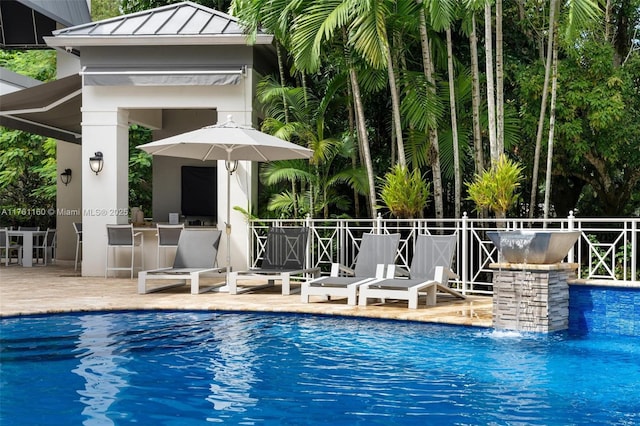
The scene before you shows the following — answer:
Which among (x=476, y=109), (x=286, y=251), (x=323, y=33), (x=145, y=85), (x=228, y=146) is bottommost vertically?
(x=286, y=251)

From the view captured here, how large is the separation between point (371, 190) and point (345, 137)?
2.01m

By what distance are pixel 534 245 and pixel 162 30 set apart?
8877 millimetres

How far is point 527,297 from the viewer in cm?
861

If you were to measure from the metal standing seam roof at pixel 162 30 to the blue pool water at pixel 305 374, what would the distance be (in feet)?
21.0

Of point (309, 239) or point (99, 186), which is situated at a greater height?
point (99, 186)

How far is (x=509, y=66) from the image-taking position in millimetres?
14672

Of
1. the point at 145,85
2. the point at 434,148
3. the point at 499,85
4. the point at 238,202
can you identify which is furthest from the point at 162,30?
the point at 499,85

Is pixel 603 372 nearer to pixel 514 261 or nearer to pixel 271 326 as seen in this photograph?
pixel 514 261

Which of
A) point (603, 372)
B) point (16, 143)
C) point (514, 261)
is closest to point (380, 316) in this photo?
point (514, 261)

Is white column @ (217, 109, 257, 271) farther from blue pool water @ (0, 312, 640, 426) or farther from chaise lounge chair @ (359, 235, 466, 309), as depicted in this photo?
blue pool water @ (0, 312, 640, 426)

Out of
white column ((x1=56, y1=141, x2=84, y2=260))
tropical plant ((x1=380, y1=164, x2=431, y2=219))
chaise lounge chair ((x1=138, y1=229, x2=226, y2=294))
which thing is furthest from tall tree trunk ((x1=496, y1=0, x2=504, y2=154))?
white column ((x1=56, y1=141, x2=84, y2=260))

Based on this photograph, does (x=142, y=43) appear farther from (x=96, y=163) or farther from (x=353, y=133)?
(x=353, y=133)

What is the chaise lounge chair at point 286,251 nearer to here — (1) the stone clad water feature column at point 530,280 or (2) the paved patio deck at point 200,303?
(2) the paved patio deck at point 200,303

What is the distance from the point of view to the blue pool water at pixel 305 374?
521 centimetres
